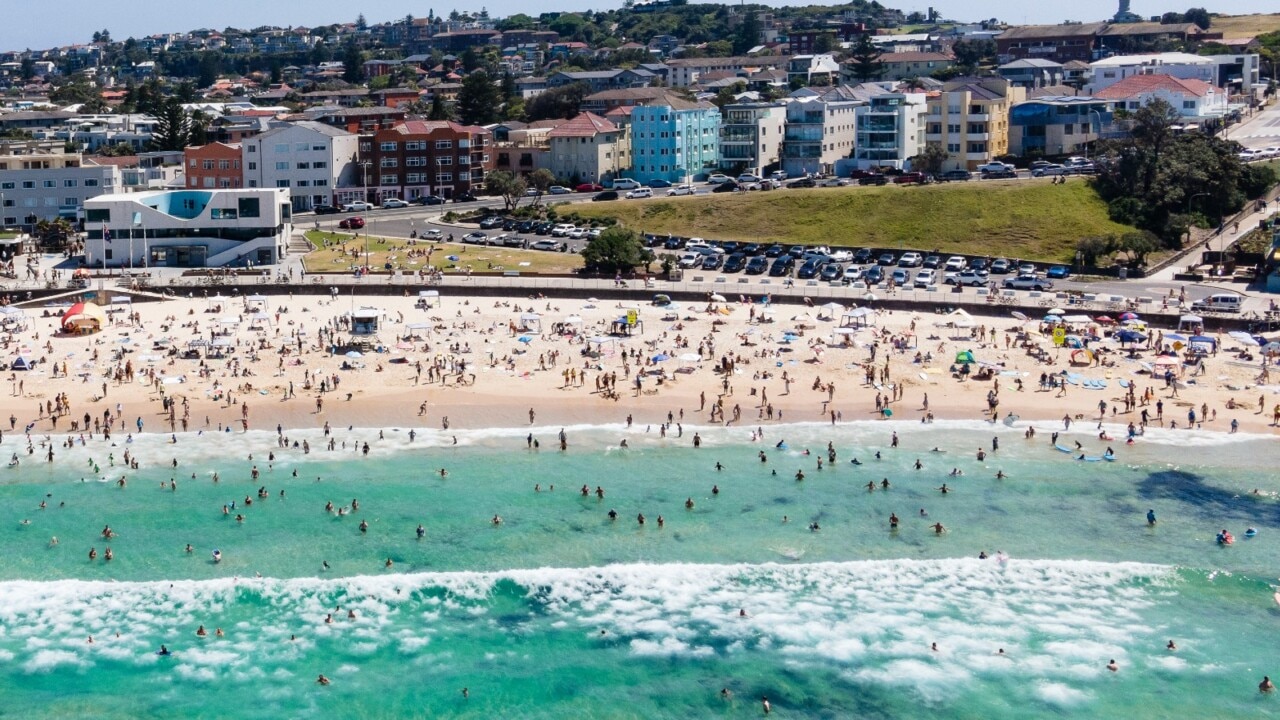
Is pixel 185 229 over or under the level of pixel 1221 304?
over

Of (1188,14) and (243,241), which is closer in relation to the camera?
(243,241)

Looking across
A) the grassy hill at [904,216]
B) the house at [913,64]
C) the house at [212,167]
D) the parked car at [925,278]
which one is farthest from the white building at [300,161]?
the house at [913,64]

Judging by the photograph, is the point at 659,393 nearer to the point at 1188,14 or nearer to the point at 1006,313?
the point at 1006,313

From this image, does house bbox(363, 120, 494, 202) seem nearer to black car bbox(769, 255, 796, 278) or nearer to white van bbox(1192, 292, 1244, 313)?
black car bbox(769, 255, 796, 278)

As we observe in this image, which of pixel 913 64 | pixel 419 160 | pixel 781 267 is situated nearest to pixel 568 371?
pixel 781 267

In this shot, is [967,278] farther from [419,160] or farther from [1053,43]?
[1053,43]

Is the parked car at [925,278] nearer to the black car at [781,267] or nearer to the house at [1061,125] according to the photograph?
the black car at [781,267]

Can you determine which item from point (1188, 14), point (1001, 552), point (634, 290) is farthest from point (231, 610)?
point (1188, 14)
